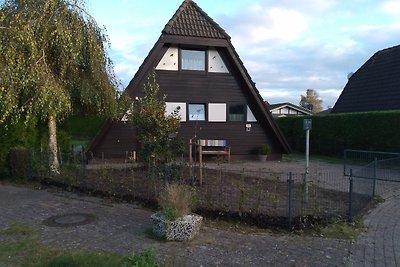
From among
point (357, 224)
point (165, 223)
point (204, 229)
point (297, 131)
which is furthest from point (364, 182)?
point (297, 131)

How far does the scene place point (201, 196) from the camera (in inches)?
313

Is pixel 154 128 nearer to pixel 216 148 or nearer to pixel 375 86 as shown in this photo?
pixel 216 148

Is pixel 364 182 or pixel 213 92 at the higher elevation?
pixel 213 92

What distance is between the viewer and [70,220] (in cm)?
737

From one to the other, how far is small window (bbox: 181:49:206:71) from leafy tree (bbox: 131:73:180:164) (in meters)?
7.87

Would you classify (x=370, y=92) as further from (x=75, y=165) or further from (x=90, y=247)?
(x=90, y=247)

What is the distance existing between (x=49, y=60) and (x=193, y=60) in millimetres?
7878

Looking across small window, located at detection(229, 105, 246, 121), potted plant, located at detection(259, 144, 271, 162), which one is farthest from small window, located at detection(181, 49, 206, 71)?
potted plant, located at detection(259, 144, 271, 162)

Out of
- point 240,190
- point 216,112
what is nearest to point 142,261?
point 240,190

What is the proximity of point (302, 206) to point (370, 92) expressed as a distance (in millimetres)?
19142

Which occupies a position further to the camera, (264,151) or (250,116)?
(250,116)

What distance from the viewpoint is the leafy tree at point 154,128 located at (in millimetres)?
9414

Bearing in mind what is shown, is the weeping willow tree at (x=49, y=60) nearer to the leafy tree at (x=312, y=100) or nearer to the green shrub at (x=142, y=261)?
the green shrub at (x=142, y=261)

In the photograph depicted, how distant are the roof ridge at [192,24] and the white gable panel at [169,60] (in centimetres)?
97
